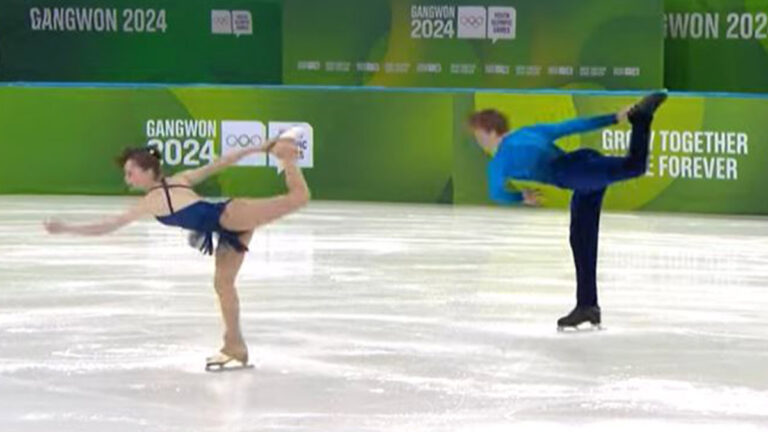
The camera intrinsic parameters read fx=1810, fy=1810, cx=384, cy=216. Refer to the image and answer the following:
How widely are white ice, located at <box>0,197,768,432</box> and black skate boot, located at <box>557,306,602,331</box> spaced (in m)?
0.12

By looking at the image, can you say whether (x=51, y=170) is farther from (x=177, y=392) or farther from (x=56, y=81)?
(x=177, y=392)

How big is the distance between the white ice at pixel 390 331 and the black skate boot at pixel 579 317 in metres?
0.12

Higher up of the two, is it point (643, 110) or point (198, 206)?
point (643, 110)

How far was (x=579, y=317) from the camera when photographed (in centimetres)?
1173

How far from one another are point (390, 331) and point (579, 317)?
123 cm

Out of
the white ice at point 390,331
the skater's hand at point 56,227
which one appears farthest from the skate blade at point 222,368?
the skater's hand at point 56,227

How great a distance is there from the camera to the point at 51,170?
21.9 m

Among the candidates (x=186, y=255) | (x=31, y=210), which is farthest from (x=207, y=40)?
(x=186, y=255)

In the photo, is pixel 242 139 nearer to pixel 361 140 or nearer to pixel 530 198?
pixel 361 140

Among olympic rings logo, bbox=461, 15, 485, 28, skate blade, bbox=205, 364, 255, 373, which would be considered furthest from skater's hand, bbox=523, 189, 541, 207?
olympic rings logo, bbox=461, 15, 485, 28

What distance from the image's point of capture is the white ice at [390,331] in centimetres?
895

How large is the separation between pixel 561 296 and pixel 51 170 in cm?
1006

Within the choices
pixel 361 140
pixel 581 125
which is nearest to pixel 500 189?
pixel 581 125

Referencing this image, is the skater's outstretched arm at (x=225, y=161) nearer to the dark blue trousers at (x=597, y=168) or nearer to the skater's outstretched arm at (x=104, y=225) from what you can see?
the skater's outstretched arm at (x=104, y=225)
